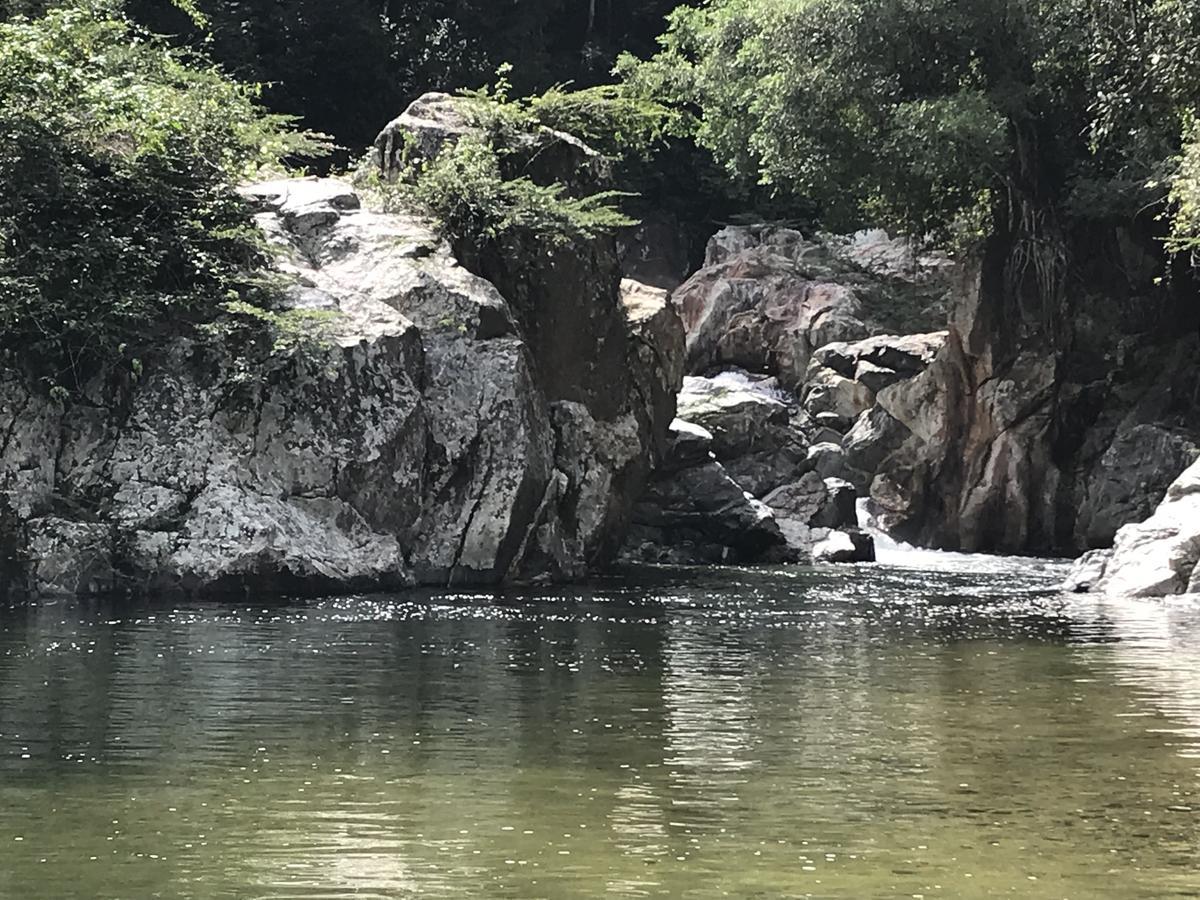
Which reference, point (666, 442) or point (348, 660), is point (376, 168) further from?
point (348, 660)

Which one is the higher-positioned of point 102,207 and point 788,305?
point 788,305

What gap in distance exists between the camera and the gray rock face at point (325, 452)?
1845 cm

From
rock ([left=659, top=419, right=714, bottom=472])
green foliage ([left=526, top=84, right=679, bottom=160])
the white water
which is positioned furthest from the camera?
rock ([left=659, top=419, right=714, bottom=472])

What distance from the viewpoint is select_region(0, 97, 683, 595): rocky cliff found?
18.5 meters

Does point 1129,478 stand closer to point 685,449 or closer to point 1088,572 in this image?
point 685,449

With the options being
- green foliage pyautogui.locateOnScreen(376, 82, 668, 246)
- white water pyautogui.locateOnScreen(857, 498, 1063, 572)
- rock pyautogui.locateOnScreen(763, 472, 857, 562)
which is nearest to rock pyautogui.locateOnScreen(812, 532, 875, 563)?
white water pyautogui.locateOnScreen(857, 498, 1063, 572)

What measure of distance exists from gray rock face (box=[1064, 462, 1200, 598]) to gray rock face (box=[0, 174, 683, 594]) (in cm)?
738

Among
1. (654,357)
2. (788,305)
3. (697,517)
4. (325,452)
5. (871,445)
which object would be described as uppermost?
(788,305)

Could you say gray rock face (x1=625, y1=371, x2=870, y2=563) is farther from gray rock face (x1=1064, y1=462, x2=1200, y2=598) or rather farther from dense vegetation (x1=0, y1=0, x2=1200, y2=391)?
gray rock face (x1=1064, y1=462, x2=1200, y2=598)

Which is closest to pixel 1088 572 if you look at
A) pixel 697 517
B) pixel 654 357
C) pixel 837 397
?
pixel 697 517

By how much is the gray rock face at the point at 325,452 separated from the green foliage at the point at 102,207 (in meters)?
0.67

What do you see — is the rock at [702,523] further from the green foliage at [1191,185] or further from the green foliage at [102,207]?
the green foliage at [102,207]

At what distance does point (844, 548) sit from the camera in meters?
28.0

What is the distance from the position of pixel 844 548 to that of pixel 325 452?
1170cm
